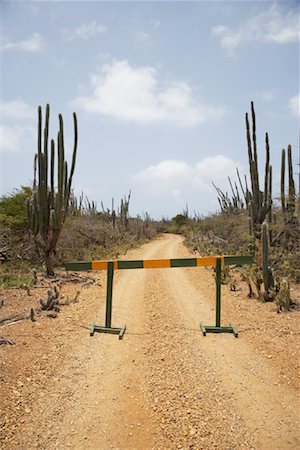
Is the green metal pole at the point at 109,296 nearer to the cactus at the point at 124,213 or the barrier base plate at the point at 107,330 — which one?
the barrier base plate at the point at 107,330

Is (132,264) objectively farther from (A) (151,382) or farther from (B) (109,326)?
(A) (151,382)

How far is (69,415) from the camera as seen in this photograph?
129 inches

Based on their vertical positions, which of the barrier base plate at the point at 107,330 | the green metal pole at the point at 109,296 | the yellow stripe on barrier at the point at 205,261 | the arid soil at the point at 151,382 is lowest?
Result: the arid soil at the point at 151,382

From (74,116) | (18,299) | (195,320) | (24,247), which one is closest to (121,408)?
(195,320)

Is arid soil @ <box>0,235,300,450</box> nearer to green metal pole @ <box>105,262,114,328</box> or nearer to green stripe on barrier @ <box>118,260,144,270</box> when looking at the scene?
green metal pole @ <box>105,262,114,328</box>

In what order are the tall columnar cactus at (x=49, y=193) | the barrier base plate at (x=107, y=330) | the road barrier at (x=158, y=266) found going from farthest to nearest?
the tall columnar cactus at (x=49, y=193) → the road barrier at (x=158, y=266) → the barrier base plate at (x=107, y=330)

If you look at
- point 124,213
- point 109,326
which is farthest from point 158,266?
point 124,213

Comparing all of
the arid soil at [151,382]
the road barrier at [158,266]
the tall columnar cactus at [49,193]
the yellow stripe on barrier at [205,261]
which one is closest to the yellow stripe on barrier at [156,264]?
the road barrier at [158,266]

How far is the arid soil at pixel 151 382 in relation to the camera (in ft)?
9.93

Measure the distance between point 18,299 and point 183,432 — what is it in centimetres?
570

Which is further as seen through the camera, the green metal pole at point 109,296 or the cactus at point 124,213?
the cactus at point 124,213

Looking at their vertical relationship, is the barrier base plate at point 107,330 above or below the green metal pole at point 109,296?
below

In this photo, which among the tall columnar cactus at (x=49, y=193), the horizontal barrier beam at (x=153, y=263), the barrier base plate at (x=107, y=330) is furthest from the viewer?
Result: the tall columnar cactus at (x=49, y=193)

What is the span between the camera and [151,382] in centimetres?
395
